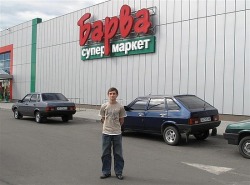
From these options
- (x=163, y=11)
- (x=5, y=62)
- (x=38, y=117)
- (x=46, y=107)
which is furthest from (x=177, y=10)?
(x=5, y=62)

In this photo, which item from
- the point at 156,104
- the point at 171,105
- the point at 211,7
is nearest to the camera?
the point at 171,105

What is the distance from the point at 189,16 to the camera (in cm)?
1758

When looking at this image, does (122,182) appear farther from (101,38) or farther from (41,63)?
(41,63)

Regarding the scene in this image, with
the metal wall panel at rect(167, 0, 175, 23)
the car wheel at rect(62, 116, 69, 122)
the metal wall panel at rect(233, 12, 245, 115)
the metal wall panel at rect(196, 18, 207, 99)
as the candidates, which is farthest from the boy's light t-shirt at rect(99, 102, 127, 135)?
the metal wall panel at rect(167, 0, 175, 23)

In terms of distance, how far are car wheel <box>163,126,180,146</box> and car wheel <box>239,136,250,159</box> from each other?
2.08 metres

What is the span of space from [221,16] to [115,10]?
8.50m

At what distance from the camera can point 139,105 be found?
1130 cm

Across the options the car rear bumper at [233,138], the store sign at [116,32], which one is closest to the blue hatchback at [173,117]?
the car rear bumper at [233,138]

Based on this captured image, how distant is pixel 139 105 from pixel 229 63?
644 centimetres

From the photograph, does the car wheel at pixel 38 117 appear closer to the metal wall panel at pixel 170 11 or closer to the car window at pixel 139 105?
the car window at pixel 139 105

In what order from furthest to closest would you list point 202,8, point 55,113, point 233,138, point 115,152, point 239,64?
point 202,8 < point 55,113 < point 239,64 < point 233,138 < point 115,152

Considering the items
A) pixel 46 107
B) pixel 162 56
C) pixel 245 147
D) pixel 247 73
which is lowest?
pixel 245 147

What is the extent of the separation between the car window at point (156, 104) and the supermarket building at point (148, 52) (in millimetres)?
6085

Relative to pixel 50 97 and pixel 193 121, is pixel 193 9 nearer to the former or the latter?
pixel 50 97
